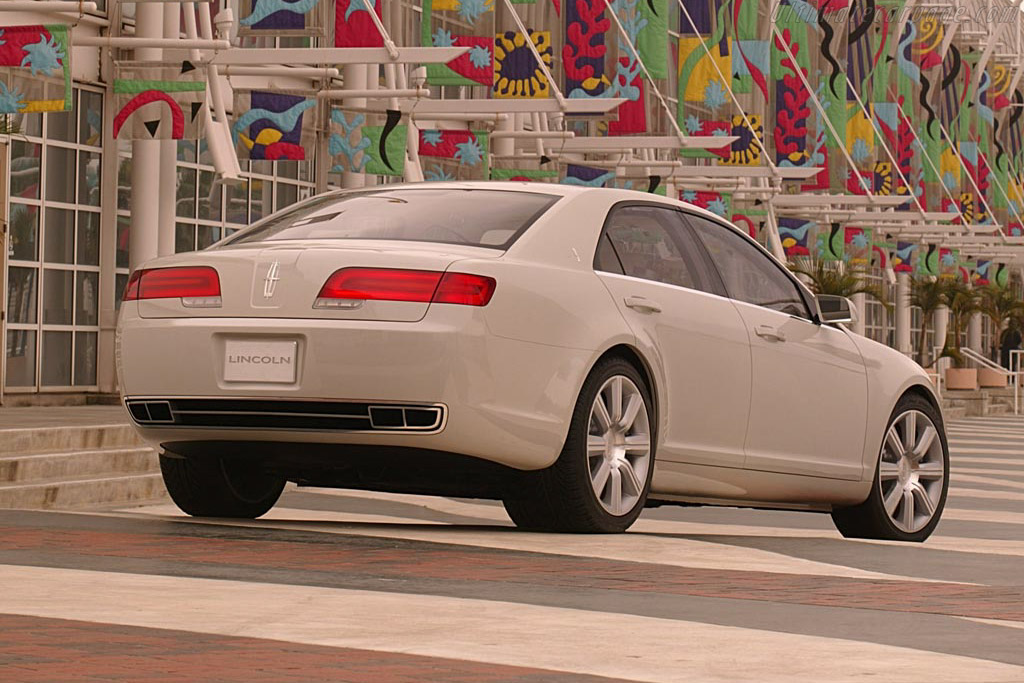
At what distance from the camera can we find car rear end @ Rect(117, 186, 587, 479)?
7094mm

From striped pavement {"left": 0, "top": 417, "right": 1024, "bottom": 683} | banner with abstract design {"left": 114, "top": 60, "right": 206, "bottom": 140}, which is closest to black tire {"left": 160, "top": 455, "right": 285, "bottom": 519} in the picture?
striped pavement {"left": 0, "top": 417, "right": 1024, "bottom": 683}

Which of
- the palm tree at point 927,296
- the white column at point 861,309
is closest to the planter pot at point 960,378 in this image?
the palm tree at point 927,296

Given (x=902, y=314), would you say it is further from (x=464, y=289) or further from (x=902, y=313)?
(x=464, y=289)

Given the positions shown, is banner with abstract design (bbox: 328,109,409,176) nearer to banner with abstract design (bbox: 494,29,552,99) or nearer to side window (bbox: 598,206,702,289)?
banner with abstract design (bbox: 494,29,552,99)

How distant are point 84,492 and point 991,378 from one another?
4485cm

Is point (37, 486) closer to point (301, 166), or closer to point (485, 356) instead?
point (485, 356)

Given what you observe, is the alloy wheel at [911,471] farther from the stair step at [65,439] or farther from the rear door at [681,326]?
the stair step at [65,439]

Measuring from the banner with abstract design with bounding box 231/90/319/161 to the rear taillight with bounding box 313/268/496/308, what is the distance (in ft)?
44.3

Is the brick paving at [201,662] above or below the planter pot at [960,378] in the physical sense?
above

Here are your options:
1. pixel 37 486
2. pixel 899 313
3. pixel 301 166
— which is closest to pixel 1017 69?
pixel 899 313

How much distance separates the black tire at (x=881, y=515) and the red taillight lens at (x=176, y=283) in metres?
3.42

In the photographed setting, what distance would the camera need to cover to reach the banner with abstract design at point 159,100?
60.8 feet

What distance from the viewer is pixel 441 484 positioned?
7.58 metres

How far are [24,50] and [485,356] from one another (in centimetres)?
960
